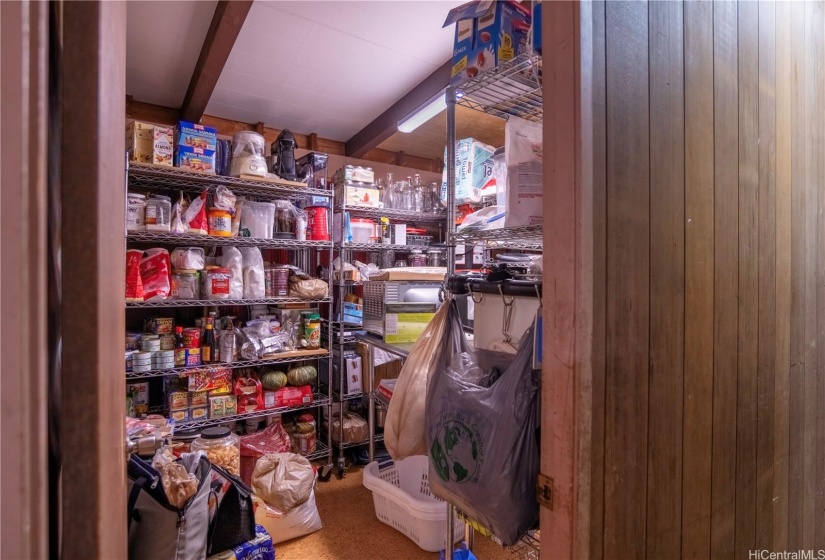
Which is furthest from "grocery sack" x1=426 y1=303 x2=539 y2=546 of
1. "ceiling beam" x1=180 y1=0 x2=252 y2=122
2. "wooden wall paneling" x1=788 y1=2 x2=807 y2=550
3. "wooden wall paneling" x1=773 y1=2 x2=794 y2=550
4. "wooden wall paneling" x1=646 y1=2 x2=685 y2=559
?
"ceiling beam" x1=180 y1=0 x2=252 y2=122

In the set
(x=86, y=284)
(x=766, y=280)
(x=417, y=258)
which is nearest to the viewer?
(x=86, y=284)

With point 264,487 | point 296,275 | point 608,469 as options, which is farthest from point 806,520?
point 296,275

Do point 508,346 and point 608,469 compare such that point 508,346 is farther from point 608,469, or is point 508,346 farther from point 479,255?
point 479,255

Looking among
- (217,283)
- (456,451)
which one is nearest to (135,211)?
(217,283)

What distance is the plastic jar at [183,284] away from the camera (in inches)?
95.3

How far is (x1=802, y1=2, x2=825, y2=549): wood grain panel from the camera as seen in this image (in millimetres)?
1323

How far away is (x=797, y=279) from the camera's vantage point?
1279 millimetres

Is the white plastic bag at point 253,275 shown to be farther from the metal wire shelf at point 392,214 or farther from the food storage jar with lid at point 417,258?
the food storage jar with lid at point 417,258

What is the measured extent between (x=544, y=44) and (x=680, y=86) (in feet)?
1.21

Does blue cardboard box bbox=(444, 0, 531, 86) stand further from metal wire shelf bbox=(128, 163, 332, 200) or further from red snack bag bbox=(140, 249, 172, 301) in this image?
red snack bag bbox=(140, 249, 172, 301)

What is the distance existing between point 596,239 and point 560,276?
0.29 feet

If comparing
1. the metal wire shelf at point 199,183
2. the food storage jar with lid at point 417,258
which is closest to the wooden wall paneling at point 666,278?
the metal wire shelf at point 199,183

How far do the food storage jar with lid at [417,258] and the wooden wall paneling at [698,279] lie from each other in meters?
2.50

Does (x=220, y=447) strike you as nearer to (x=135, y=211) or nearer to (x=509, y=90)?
(x=135, y=211)
